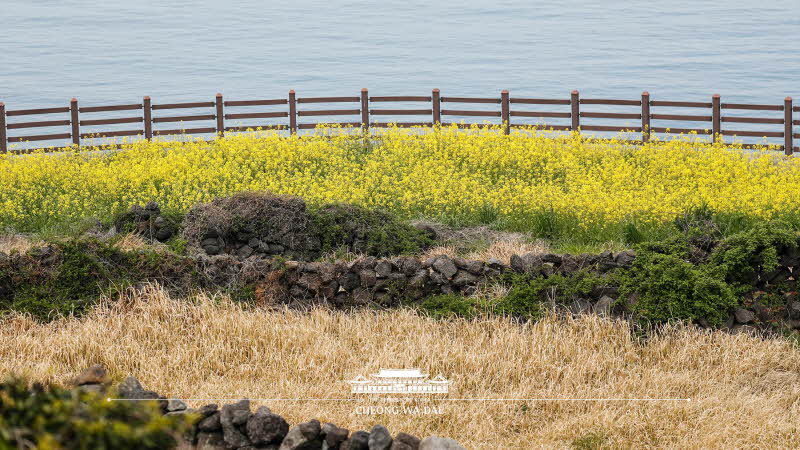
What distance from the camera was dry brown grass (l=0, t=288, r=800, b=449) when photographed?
26.9ft

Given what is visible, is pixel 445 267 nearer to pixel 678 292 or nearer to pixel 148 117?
pixel 678 292

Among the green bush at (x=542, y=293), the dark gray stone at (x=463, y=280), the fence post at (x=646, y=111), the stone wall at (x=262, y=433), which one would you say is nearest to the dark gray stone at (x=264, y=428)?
the stone wall at (x=262, y=433)

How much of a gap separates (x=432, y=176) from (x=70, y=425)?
1453cm

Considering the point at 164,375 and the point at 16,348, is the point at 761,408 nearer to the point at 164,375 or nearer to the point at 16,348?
the point at 164,375

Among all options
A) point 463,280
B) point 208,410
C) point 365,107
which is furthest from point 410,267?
point 365,107

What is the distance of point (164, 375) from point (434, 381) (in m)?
2.47

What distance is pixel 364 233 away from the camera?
13.2 meters

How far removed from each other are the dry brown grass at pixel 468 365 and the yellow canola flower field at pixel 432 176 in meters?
5.14

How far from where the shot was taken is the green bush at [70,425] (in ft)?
12.2

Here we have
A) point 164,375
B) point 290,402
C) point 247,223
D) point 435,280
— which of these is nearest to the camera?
point 290,402

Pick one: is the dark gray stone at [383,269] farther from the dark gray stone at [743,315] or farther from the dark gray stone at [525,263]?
the dark gray stone at [743,315]

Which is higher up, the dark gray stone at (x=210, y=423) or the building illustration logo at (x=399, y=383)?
the dark gray stone at (x=210, y=423)

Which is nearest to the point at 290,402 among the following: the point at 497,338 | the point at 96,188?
the point at 497,338

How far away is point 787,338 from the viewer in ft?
33.9
